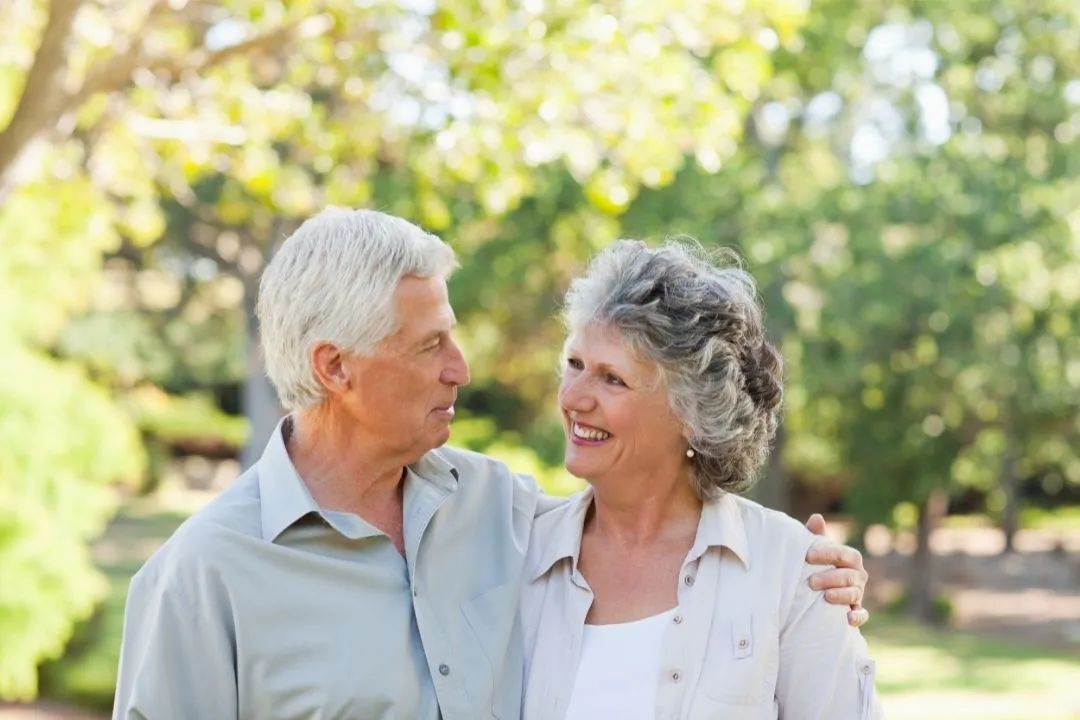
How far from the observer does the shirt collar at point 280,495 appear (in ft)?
8.61

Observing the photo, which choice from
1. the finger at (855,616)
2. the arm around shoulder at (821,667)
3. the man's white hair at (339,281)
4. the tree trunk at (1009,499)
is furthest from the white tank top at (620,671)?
the tree trunk at (1009,499)

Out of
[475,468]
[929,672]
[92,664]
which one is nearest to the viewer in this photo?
[475,468]

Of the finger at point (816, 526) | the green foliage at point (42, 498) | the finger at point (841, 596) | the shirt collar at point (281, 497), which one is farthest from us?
the green foliage at point (42, 498)

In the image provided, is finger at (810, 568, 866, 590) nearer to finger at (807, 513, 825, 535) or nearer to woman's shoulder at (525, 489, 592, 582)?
finger at (807, 513, 825, 535)

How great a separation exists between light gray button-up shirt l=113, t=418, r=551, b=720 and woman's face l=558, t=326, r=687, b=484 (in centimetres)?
32

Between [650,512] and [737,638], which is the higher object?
[650,512]

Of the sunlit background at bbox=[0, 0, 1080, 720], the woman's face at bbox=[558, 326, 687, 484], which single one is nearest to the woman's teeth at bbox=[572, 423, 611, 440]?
the woman's face at bbox=[558, 326, 687, 484]

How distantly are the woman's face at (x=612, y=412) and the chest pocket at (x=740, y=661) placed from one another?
36cm

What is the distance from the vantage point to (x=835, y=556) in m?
2.77

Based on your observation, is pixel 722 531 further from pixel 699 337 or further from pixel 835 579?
pixel 699 337

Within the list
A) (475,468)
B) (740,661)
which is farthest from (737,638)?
(475,468)

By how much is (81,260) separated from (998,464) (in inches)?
539

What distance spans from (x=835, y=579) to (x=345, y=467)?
3.17 feet

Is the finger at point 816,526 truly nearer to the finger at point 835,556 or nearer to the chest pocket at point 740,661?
the finger at point 835,556
